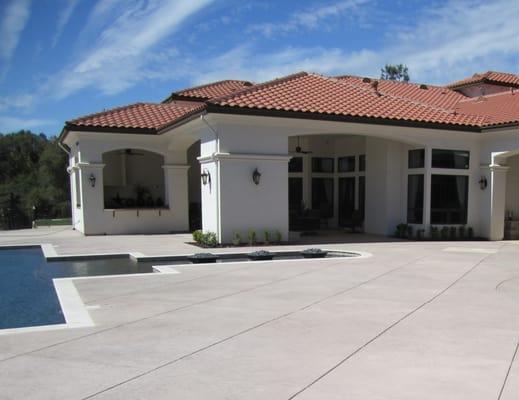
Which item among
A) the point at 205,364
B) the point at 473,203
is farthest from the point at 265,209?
the point at 205,364

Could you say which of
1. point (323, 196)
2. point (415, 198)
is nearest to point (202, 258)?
point (415, 198)

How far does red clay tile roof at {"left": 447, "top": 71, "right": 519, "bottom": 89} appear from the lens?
21672mm

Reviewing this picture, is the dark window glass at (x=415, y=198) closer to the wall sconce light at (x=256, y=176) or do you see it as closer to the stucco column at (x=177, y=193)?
the wall sconce light at (x=256, y=176)

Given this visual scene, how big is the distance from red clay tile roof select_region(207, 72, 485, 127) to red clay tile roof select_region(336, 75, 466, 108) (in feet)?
10.2

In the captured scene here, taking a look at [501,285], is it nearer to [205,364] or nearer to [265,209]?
[205,364]

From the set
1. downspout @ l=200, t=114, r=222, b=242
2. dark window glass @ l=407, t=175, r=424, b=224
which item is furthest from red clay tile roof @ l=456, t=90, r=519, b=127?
downspout @ l=200, t=114, r=222, b=242

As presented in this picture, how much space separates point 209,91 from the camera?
22.4 metres

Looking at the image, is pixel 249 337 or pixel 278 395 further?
pixel 249 337

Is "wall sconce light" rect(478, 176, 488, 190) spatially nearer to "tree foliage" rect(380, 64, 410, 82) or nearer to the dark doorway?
the dark doorway

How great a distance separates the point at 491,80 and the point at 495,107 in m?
4.81

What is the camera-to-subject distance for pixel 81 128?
1595 centimetres

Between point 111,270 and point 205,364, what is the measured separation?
20.8 feet

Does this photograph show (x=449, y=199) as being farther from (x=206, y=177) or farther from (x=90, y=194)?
(x=90, y=194)

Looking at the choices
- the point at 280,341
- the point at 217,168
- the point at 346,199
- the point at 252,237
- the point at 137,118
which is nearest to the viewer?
the point at 280,341
